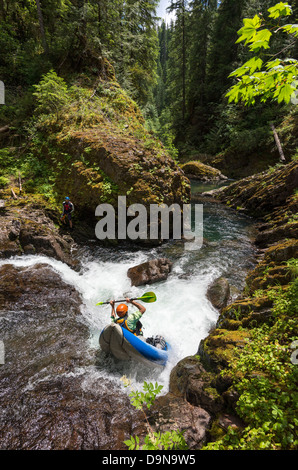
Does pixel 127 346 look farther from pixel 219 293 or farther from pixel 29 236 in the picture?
pixel 29 236

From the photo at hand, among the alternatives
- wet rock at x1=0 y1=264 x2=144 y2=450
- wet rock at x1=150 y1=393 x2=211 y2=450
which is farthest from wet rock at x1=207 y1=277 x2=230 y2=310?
wet rock at x1=0 y1=264 x2=144 y2=450

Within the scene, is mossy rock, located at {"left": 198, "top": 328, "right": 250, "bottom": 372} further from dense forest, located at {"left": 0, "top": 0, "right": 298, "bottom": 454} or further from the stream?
the stream

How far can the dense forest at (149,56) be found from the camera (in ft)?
42.6

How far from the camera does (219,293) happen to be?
240 inches

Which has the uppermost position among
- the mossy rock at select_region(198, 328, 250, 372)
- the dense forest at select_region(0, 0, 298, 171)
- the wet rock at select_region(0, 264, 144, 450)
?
the dense forest at select_region(0, 0, 298, 171)

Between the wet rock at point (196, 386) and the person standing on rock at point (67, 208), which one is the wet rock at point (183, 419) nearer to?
the wet rock at point (196, 386)

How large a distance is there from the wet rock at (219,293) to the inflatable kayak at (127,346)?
2422 millimetres

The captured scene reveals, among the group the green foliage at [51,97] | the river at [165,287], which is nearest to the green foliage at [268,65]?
the river at [165,287]

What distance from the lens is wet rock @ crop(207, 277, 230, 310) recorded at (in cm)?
591

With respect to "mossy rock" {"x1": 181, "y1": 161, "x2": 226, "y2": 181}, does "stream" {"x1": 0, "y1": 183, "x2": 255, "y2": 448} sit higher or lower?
lower

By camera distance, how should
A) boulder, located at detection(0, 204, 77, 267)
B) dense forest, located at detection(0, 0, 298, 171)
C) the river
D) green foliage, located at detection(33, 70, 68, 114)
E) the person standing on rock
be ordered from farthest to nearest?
1. dense forest, located at detection(0, 0, 298, 171)
2. green foliage, located at detection(33, 70, 68, 114)
3. the person standing on rock
4. boulder, located at detection(0, 204, 77, 267)
5. the river

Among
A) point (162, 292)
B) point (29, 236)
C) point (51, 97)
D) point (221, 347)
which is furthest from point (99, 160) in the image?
point (221, 347)

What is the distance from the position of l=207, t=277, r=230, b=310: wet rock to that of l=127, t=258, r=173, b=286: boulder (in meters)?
1.65
